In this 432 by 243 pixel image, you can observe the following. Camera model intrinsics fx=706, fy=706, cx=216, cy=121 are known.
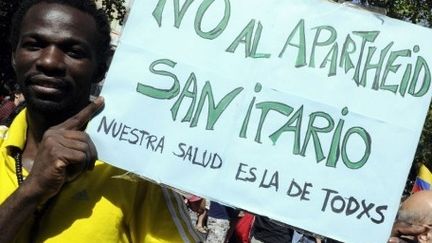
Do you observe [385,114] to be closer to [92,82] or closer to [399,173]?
[399,173]

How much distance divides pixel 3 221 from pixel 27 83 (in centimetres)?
40

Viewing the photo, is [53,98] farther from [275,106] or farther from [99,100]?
[275,106]

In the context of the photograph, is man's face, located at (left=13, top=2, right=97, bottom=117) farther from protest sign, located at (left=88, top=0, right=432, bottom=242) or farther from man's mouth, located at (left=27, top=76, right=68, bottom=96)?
protest sign, located at (left=88, top=0, right=432, bottom=242)

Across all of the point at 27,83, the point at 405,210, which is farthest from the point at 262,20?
the point at 405,210

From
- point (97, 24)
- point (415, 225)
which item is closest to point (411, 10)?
point (415, 225)

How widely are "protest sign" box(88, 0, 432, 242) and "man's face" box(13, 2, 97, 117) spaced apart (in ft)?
0.45

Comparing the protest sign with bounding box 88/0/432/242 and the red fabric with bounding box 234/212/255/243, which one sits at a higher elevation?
the protest sign with bounding box 88/0/432/242

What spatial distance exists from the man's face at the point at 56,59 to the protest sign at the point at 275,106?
0.14 m

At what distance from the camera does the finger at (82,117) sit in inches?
76.8

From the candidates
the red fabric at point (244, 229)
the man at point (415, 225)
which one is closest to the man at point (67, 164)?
the man at point (415, 225)

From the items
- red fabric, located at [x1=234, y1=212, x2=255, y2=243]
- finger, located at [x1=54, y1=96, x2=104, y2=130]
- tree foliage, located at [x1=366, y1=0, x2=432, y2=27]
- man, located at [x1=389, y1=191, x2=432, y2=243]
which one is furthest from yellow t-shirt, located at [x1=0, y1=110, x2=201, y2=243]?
tree foliage, located at [x1=366, y1=0, x2=432, y2=27]

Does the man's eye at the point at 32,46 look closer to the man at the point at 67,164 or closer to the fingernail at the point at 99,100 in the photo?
the man at the point at 67,164

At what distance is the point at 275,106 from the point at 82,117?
23.6 inches

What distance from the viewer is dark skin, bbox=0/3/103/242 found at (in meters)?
1.86
